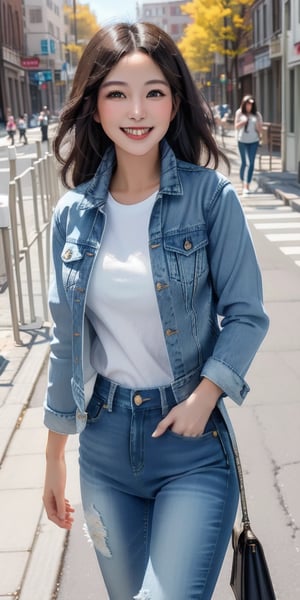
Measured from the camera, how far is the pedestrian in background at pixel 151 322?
1970 millimetres

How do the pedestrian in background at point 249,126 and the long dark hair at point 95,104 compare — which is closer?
the long dark hair at point 95,104

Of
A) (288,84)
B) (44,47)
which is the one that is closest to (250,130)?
(288,84)

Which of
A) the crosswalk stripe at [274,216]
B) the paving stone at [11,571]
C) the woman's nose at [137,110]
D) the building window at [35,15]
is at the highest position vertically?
the building window at [35,15]

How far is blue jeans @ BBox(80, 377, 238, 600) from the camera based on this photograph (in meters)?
1.89

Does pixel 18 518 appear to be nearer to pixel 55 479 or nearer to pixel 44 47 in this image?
pixel 55 479

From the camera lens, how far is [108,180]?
2.22 m

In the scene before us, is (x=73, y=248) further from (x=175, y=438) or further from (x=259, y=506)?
(x=259, y=506)

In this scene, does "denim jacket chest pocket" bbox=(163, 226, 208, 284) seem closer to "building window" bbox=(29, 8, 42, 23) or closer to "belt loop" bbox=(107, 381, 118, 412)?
"belt loop" bbox=(107, 381, 118, 412)

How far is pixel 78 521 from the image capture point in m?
3.87

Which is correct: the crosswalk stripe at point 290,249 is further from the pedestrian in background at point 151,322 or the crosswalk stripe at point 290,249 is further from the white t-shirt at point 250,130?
the pedestrian in background at point 151,322

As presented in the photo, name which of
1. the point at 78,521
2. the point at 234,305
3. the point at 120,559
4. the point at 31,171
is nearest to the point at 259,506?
the point at 78,521

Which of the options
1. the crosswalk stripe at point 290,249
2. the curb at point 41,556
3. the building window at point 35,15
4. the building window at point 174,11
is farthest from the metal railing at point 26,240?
the building window at point 174,11

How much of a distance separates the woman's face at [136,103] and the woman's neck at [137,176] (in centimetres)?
5

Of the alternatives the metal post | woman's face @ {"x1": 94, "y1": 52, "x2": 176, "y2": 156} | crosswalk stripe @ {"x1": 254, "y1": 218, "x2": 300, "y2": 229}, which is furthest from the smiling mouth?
crosswalk stripe @ {"x1": 254, "y1": 218, "x2": 300, "y2": 229}
